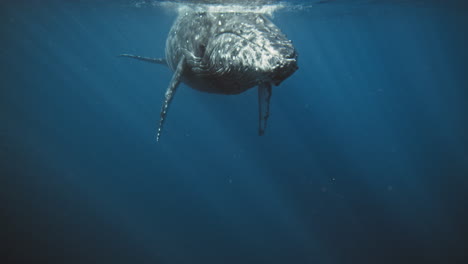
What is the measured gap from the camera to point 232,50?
4.89 meters

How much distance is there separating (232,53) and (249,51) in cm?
52

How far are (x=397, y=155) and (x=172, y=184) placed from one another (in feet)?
73.7

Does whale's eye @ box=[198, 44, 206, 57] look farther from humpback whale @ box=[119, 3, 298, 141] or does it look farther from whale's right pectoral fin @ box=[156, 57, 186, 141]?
whale's right pectoral fin @ box=[156, 57, 186, 141]

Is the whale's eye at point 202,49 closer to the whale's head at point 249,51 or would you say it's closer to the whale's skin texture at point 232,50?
the whale's skin texture at point 232,50

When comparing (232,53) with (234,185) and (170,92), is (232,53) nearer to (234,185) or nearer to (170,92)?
(170,92)

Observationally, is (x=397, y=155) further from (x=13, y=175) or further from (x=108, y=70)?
(x=108, y=70)

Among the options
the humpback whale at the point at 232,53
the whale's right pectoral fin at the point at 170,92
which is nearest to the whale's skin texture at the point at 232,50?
the humpback whale at the point at 232,53

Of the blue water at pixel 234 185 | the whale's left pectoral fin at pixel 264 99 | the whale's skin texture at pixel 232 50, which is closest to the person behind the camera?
the whale's skin texture at pixel 232 50

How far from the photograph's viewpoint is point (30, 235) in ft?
61.9

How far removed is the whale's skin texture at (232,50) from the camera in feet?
13.3

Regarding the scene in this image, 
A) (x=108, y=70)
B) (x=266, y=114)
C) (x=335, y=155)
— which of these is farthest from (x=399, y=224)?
(x=108, y=70)

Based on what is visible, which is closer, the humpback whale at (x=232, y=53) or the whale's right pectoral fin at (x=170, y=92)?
the humpback whale at (x=232, y=53)

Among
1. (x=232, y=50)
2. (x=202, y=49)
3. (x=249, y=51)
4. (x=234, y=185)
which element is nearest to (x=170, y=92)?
(x=202, y=49)

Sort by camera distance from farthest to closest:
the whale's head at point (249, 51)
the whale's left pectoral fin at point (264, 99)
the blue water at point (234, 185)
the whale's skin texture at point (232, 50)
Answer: the blue water at point (234, 185), the whale's left pectoral fin at point (264, 99), the whale's skin texture at point (232, 50), the whale's head at point (249, 51)
